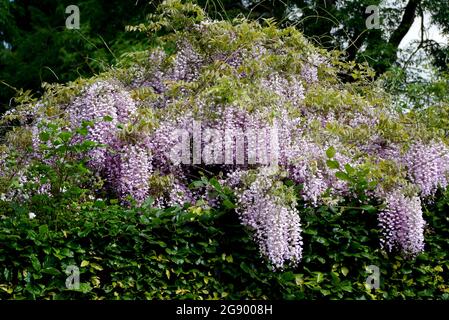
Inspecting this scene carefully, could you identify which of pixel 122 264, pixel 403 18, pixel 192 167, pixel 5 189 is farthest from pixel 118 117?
pixel 403 18

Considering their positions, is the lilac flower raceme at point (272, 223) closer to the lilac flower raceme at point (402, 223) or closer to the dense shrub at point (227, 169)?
the dense shrub at point (227, 169)

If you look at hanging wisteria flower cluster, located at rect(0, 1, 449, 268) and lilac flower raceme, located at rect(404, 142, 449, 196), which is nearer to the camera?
hanging wisteria flower cluster, located at rect(0, 1, 449, 268)

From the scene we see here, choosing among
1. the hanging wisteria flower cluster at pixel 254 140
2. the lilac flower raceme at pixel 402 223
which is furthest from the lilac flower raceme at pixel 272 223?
the lilac flower raceme at pixel 402 223

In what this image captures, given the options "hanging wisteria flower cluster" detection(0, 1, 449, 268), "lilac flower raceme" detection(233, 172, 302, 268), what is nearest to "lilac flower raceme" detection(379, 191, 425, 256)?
"hanging wisteria flower cluster" detection(0, 1, 449, 268)

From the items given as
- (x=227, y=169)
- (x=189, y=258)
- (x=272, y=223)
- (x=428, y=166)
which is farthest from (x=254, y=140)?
(x=428, y=166)

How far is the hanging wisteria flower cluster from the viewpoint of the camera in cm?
498

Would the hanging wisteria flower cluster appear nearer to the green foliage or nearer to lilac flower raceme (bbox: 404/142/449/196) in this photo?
lilac flower raceme (bbox: 404/142/449/196)

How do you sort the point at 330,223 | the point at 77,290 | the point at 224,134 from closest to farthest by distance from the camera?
the point at 77,290 < the point at 330,223 < the point at 224,134

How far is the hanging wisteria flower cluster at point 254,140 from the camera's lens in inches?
196

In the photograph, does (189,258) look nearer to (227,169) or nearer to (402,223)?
(227,169)

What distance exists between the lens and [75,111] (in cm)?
563
